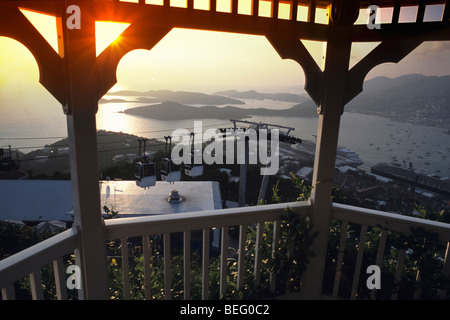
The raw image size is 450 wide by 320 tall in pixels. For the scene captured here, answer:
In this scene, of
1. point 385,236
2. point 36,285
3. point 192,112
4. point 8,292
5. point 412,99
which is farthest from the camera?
point 192,112

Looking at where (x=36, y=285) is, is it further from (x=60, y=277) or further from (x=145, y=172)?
(x=145, y=172)

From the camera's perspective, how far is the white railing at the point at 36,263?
1.16 m

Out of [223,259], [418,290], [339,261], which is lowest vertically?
[418,290]

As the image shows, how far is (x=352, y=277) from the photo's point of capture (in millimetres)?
2057

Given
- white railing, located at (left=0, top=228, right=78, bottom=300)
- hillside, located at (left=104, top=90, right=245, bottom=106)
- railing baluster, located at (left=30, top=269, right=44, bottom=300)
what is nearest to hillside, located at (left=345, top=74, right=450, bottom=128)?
white railing, located at (left=0, top=228, right=78, bottom=300)

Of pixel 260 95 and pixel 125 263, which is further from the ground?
pixel 260 95

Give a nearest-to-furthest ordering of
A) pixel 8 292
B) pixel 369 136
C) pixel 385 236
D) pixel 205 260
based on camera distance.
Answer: pixel 8 292
pixel 205 260
pixel 385 236
pixel 369 136

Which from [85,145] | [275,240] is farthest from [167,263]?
[85,145]

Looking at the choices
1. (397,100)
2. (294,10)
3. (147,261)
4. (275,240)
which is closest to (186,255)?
(147,261)

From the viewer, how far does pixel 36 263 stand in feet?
4.11

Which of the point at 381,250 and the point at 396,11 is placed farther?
the point at 381,250

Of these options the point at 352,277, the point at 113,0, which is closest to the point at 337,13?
the point at 113,0

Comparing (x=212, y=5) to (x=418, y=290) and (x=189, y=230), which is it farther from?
(x=418, y=290)

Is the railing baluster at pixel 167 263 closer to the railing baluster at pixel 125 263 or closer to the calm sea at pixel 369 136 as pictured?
the railing baluster at pixel 125 263
